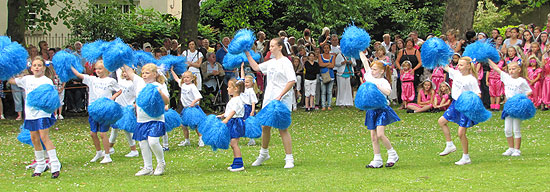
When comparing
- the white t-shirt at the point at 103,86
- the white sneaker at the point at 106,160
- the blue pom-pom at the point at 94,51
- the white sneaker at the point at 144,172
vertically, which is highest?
the blue pom-pom at the point at 94,51

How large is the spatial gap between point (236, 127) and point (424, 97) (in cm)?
949

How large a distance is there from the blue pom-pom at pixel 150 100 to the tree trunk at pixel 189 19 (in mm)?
11141

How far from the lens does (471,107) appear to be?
987 cm

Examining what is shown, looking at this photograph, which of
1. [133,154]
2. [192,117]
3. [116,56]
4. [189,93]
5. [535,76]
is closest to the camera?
[116,56]

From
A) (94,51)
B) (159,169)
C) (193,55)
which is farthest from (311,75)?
(159,169)

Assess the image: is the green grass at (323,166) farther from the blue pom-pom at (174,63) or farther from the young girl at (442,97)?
the young girl at (442,97)

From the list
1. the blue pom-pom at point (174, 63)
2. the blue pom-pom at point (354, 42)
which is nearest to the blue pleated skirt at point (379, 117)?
the blue pom-pom at point (354, 42)

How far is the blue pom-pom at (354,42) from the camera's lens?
10.1m

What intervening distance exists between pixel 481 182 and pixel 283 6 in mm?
29203

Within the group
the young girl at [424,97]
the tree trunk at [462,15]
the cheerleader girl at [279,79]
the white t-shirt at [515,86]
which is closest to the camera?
the cheerleader girl at [279,79]

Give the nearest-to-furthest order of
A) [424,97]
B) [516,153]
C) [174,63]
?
[516,153] → [174,63] → [424,97]

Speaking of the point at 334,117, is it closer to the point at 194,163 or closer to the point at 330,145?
the point at 330,145

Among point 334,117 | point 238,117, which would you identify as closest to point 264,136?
point 238,117

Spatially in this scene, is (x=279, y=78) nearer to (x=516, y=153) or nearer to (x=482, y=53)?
(x=482, y=53)
